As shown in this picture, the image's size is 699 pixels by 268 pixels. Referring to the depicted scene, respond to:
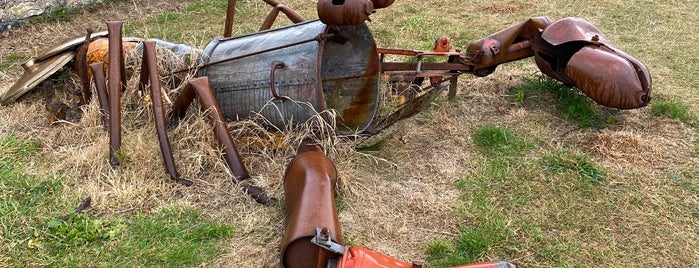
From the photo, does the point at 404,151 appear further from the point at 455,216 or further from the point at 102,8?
the point at 102,8

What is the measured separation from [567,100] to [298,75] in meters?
2.24

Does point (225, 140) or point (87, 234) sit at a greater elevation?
point (225, 140)

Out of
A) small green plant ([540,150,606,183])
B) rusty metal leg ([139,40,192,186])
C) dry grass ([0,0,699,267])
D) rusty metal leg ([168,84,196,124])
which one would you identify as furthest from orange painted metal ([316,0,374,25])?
small green plant ([540,150,606,183])

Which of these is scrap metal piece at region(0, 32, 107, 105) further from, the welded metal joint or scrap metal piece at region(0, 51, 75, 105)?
the welded metal joint

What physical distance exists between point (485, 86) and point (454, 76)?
0.77 metres

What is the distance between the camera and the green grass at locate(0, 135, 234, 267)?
3029 mm

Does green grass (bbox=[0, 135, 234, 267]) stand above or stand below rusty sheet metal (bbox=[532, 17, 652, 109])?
below

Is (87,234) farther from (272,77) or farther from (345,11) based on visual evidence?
(345,11)

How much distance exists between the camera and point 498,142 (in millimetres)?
4211

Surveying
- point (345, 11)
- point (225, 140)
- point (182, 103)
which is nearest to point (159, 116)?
point (182, 103)

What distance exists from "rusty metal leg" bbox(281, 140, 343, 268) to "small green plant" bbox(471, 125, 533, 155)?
1412 millimetres

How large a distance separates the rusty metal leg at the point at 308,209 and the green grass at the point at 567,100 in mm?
2196

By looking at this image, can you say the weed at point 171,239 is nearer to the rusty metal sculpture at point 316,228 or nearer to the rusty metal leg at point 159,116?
the rusty metal leg at point 159,116

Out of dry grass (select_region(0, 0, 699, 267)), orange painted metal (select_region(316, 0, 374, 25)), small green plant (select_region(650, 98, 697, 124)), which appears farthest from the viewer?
small green plant (select_region(650, 98, 697, 124))
